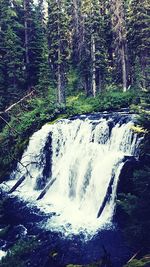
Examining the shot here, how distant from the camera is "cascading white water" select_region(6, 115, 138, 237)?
18266mm

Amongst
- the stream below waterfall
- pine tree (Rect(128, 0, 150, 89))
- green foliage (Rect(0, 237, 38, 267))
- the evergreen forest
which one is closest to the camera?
green foliage (Rect(0, 237, 38, 267))

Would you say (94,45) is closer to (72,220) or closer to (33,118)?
(33,118)

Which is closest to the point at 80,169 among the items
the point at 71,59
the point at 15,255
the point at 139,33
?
the point at 15,255

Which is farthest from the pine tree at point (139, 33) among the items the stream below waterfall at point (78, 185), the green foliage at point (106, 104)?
the stream below waterfall at point (78, 185)

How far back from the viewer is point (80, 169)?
2128cm

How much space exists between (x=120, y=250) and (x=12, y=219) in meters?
6.50

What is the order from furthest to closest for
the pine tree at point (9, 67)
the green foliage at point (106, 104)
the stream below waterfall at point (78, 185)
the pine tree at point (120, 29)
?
the pine tree at point (9, 67) → the pine tree at point (120, 29) → the green foliage at point (106, 104) → the stream below waterfall at point (78, 185)

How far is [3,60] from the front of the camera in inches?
1474

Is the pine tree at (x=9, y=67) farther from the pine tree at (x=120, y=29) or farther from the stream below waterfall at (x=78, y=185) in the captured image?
the stream below waterfall at (x=78, y=185)

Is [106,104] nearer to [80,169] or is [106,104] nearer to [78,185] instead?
[80,169]

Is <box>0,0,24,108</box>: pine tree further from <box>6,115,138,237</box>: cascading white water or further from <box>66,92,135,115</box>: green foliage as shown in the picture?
<box>6,115,138,237</box>: cascading white water

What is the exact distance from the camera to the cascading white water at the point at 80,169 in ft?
59.9

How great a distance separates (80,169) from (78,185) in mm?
969

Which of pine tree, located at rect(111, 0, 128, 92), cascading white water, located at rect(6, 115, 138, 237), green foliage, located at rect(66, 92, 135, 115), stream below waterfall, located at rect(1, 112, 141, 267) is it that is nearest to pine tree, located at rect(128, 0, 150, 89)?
Answer: pine tree, located at rect(111, 0, 128, 92)
